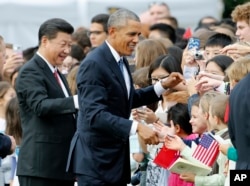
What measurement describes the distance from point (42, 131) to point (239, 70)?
2414mm

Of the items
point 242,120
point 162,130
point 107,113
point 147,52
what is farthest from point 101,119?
point 147,52

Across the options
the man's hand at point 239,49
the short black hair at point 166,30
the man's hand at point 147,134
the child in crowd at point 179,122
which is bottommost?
the man's hand at point 147,134

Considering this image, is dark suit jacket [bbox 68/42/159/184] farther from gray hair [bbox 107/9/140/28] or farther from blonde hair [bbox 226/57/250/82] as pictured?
blonde hair [bbox 226/57/250/82]

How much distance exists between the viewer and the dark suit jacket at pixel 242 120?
898 centimetres

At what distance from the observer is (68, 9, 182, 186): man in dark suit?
34.8 ft

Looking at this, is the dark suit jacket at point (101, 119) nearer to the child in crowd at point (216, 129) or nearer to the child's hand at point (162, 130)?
the child's hand at point (162, 130)

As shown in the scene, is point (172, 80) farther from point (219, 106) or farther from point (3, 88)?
point (3, 88)

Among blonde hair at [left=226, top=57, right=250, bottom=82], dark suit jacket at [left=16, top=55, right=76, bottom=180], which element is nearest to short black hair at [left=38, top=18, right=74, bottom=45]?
dark suit jacket at [left=16, top=55, right=76, bottom=180]

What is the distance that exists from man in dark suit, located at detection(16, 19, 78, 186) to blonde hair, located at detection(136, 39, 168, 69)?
2.00 meters

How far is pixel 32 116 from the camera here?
11609 millimetres

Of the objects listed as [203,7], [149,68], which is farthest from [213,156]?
[203,7]

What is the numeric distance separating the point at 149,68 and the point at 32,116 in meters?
1.62

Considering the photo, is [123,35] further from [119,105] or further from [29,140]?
[29,140]

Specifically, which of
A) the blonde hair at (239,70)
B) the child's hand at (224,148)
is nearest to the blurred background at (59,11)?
the blonde hair at (239,70)
